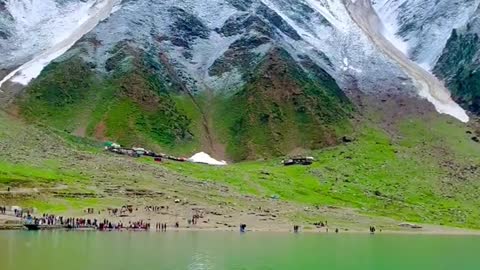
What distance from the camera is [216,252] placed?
2800 inches

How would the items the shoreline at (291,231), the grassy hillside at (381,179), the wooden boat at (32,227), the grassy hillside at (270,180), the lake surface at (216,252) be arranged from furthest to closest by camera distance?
the grassy hillside at (381,179)
the grassy hillside at (270,180)
the shoreline at (291,231)
the wooden boat at (32,227)
the lake surface at (216,252)

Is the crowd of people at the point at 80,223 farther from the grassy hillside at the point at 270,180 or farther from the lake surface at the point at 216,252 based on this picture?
the grassy hillside at the point at 270,180

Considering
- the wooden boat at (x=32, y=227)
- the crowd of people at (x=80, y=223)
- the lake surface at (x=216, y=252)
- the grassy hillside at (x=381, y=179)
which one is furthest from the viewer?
the grassy hillside at (x=381, y=179)

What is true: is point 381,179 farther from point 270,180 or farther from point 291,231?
point 291,231

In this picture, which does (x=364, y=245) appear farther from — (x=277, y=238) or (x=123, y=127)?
(x=123, y=127)

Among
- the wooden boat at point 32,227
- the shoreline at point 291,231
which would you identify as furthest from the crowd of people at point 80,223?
the shoreline at point 291,231

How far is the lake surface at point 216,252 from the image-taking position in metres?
58.2

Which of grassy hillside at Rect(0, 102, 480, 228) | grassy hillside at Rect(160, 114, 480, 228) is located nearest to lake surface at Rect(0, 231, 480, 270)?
grassy hillside at Rect(0, 102, 480, 228)

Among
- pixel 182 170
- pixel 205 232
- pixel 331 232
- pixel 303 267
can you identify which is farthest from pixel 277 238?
pixel 182 170

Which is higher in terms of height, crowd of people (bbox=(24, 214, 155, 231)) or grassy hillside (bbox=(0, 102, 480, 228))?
grassy hillside (bbox=(0, 102, 480, 228))

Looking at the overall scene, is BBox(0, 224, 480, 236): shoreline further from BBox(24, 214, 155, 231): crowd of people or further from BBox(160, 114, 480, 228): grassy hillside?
BBox(160, 114, 480, 228): grassy hillside

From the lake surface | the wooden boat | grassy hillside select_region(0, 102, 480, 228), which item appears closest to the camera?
the lake surface

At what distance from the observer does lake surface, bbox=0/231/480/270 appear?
58156mm

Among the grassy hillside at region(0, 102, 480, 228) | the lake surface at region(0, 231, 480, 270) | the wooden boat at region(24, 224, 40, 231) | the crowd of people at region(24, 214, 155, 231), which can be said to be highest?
the grassy hillside at region(0, 102, 480, 228)
